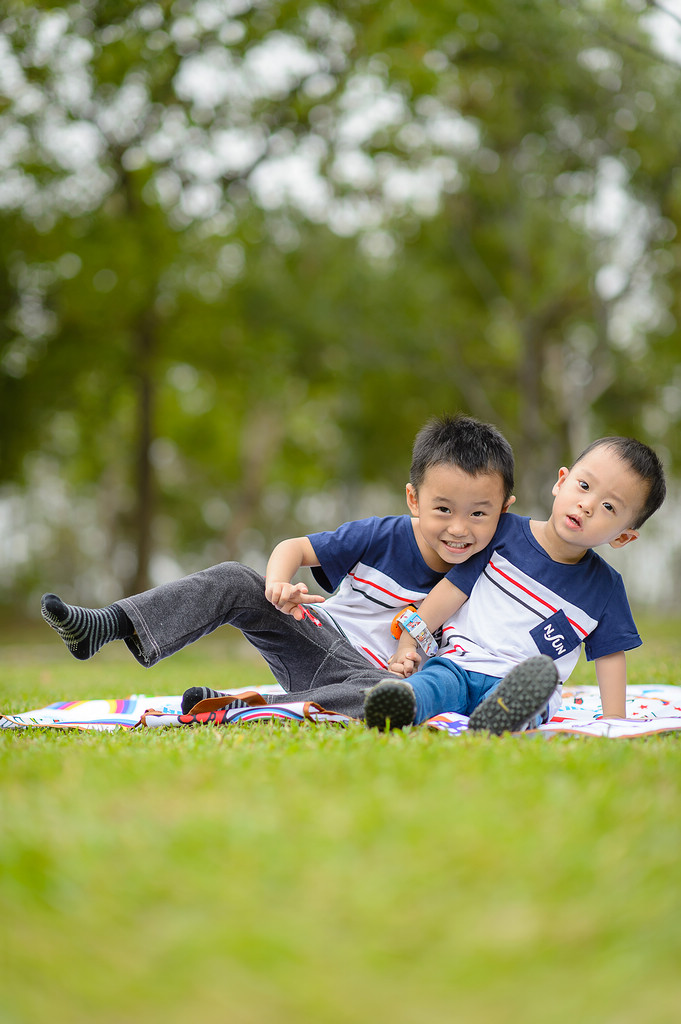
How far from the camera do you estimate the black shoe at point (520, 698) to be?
2613 mm

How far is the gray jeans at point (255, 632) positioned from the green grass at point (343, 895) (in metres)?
1.10

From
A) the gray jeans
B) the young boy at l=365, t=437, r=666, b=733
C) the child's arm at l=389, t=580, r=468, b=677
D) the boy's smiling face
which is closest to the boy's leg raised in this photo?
the gray jeans

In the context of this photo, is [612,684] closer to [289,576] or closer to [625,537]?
[625,537]

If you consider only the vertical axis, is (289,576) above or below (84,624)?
above

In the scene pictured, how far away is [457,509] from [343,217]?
13774mm

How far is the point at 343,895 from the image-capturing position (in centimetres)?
131

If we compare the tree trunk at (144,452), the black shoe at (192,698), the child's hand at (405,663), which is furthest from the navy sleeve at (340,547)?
the tree trunk at (144,452)

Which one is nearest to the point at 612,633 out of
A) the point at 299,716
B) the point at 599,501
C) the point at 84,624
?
the point at 599,501

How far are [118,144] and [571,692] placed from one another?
12.3m

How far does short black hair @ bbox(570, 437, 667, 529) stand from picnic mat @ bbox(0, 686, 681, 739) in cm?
73

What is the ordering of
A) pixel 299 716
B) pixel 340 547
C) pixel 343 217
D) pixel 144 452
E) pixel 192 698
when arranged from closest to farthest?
pixel 299 716, pixel 192 698, pixel 340 547, pixel 144 452, pixel 343 217

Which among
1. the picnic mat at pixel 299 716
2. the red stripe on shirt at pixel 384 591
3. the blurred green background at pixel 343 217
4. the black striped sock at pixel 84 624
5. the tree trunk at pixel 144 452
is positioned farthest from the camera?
the tree trunk at pixel 144 452

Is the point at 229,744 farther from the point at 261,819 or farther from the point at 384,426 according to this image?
the point at 384,426

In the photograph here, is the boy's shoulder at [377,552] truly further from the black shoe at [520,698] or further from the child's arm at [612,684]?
the black shoe at [520,698]
